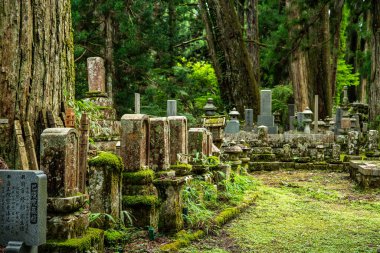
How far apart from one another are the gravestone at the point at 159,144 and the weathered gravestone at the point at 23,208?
8.54 feet

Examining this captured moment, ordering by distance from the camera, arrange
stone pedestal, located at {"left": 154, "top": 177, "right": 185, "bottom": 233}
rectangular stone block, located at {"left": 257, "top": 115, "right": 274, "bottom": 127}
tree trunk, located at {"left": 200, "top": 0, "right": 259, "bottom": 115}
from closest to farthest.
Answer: stone pedestal, located at {"left": 154, "top": 177, "right": 185, "bottom": 233}
rectangular stone block, located at {"left": 257, "top": 115, "right": 274, "bottom": 127}
tree trunk, located at {"left": 200, "top": 0, "right": 259, "bottom": 115}

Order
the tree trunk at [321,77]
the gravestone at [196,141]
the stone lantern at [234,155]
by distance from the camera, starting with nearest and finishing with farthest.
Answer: the gravestone at [196,141], the stone lantern at [234,155], the tree trunk at [321,77]

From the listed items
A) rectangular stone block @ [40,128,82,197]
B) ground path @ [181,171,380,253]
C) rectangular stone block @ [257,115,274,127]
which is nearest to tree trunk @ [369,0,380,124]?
rectangular stone block @ [257,115,274,127]

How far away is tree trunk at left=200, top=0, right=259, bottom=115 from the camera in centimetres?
1895

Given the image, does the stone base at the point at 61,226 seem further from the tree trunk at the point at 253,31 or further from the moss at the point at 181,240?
the tree trunk at the point at 253,31

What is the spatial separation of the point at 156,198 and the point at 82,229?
1.51 m

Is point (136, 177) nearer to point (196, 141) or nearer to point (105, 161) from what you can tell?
point (105, 161)

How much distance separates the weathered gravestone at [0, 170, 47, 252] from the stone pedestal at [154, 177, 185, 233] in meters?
1.98

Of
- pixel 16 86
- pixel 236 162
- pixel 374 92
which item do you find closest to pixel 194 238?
pixel 16 86

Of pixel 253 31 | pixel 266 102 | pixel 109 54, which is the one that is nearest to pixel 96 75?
pixel 109 54

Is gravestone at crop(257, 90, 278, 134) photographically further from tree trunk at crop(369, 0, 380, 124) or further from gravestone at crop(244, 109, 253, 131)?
tree trunk at crop(369, 0, 380, 124)

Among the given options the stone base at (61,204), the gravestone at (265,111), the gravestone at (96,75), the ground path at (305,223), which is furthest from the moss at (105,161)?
the gravestone at (265,111)

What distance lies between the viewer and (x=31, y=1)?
495 centimetres

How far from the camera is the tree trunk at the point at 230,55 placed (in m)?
19.0
